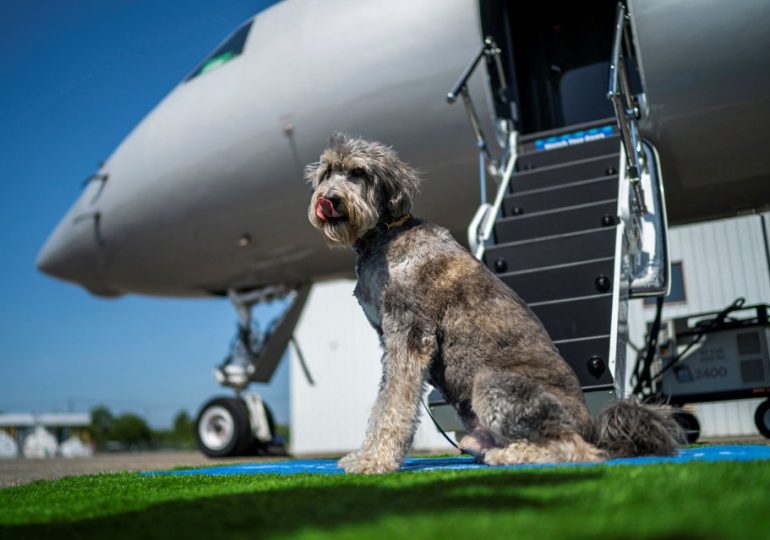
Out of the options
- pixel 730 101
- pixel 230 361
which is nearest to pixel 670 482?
pixel 730 101

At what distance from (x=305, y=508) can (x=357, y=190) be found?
1.99 meters

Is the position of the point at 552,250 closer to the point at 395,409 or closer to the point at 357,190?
the point at 357,190

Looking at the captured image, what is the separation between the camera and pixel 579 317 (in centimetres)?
496

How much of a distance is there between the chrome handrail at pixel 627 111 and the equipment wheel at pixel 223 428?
5264mm

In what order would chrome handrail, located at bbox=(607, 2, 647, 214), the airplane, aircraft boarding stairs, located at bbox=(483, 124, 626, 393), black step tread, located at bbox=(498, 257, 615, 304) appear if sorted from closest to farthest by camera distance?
1. aircraft boarding stairs, located at bbox=(483, 124, 626, 393)
2. black step tread, located at bbox=(498, 257, 615, 304)
3. chrome handrail, located at bbox=(607, 2, 647, 214)
4. the airplane

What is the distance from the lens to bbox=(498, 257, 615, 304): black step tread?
5.18m

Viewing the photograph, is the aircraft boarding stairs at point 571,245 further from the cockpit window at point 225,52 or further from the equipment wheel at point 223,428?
the equipment wheel at point 223,428

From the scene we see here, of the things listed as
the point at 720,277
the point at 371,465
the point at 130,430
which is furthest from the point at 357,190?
the point at 130,430

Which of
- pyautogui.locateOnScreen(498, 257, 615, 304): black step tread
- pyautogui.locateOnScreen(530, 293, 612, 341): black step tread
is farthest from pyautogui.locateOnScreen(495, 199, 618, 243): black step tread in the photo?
pyautogui.locateOnScreen(530, 293, 612, 341): black step tread

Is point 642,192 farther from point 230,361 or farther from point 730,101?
point 230,361

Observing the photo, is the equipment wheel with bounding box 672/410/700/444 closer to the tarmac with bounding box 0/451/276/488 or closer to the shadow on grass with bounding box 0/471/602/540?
the tarmac with bounding box 0/451/276/488

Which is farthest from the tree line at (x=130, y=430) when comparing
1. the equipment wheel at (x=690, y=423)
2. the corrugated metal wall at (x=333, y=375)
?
the equipment wheel at (x=690, y=423)

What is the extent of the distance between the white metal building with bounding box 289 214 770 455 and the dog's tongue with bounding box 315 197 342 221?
11218 millimetres

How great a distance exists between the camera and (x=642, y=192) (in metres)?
5.91
